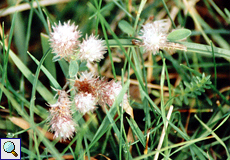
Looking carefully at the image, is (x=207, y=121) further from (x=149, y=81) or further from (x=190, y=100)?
(x=149, y=81)

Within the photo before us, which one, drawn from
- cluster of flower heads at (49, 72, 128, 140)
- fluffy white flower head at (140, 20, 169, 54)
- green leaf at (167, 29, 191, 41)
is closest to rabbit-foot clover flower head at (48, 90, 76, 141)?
cluster of flower heads at (49, 72, 128, 140)

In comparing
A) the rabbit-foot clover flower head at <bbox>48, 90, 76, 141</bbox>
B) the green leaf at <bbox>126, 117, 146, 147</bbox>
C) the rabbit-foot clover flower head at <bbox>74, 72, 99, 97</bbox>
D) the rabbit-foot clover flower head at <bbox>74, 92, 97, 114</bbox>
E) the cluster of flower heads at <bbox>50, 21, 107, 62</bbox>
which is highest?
the cluster of flower heads at <bbox>50, 21, 107, 62</bbox>

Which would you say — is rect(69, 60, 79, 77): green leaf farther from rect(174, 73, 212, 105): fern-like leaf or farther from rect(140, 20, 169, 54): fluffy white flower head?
rect(174, 73, 212, 105): fern-like leaf

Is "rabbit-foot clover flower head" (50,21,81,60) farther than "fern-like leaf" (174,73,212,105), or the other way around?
"fern-like leaf" (174,73,212,105)

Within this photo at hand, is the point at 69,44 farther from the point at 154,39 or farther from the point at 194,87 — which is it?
the point at 194,87

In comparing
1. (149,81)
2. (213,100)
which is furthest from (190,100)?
(149,81)

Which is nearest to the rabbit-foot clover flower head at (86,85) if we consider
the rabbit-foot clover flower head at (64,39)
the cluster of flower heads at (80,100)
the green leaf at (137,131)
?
the cluster of flower heads at (80,100)

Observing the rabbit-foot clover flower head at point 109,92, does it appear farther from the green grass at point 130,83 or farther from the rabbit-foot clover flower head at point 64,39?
the rabbit-foot clover flower head at point 64,39

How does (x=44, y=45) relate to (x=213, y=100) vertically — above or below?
above

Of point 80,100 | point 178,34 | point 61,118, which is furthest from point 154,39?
point 61,118
